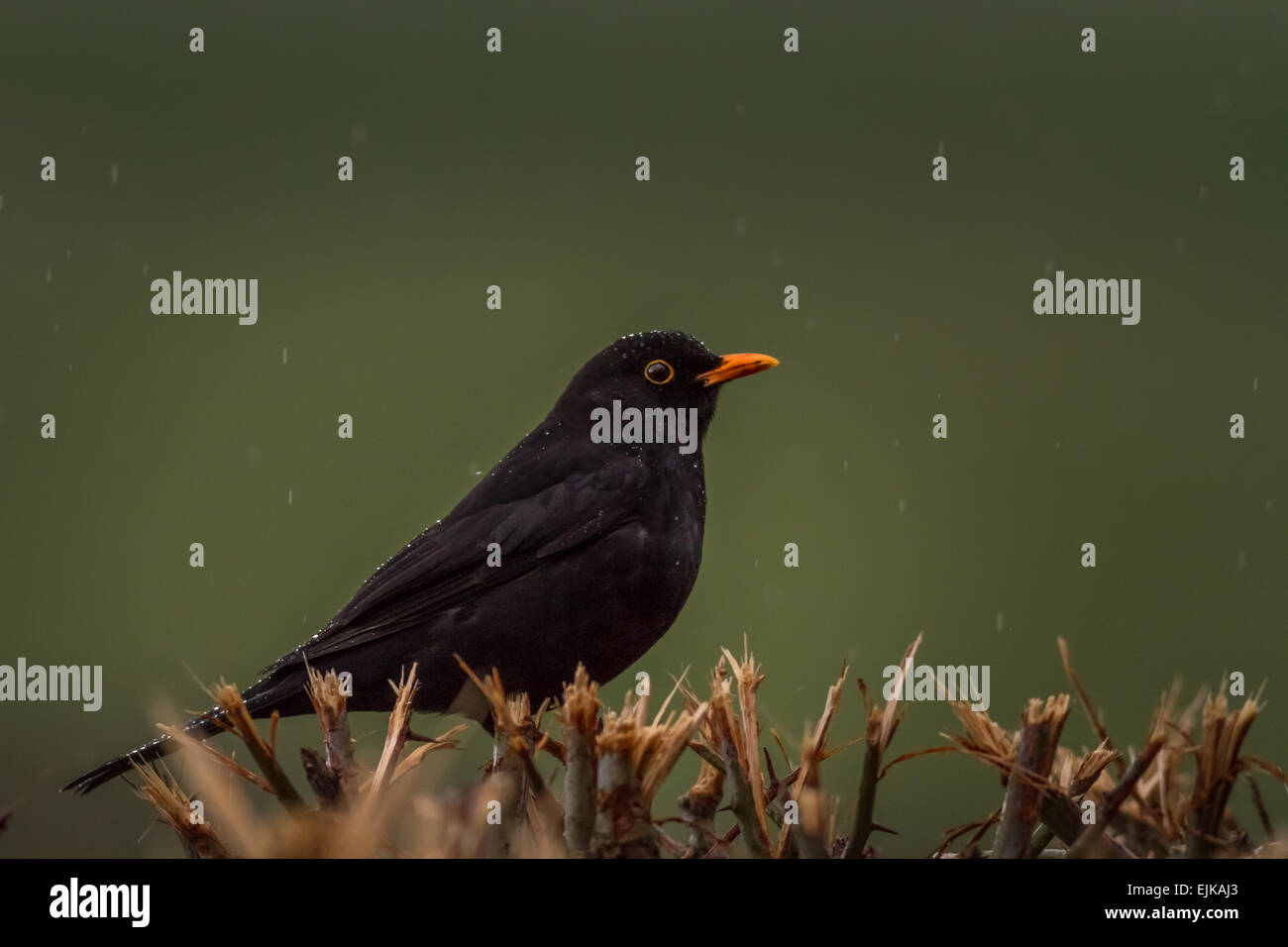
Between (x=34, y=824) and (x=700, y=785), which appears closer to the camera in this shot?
(x=700, y=785)

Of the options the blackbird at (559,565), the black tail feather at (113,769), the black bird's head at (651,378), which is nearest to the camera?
the black tail feather at (113,769)

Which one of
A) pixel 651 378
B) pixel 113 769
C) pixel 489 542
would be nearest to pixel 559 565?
pixel 489 542

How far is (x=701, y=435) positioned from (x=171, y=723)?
3.23 metres

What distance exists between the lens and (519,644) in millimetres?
4039

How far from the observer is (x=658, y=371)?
15.7 ft

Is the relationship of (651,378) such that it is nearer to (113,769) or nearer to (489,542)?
(489,542)

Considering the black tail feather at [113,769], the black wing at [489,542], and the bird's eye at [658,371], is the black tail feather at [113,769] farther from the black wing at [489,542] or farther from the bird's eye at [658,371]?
the bird's eye at [658,371]

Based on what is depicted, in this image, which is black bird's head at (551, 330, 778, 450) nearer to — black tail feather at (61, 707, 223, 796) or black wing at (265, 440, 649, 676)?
black wing at (265, 440, 649, 676)

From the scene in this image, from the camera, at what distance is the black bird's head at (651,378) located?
15.6ft

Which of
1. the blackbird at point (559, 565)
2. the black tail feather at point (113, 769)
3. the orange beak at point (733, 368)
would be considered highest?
the orange beak at point (733, 368)

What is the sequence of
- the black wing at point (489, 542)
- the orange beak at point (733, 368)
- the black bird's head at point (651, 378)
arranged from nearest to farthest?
the black wing at point (489, 542), the orange beak at point (733, 368), the black bird's head at point (651, 378)

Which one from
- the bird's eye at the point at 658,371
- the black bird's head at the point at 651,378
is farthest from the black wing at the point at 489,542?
the bird's eye at the point at 658,371
